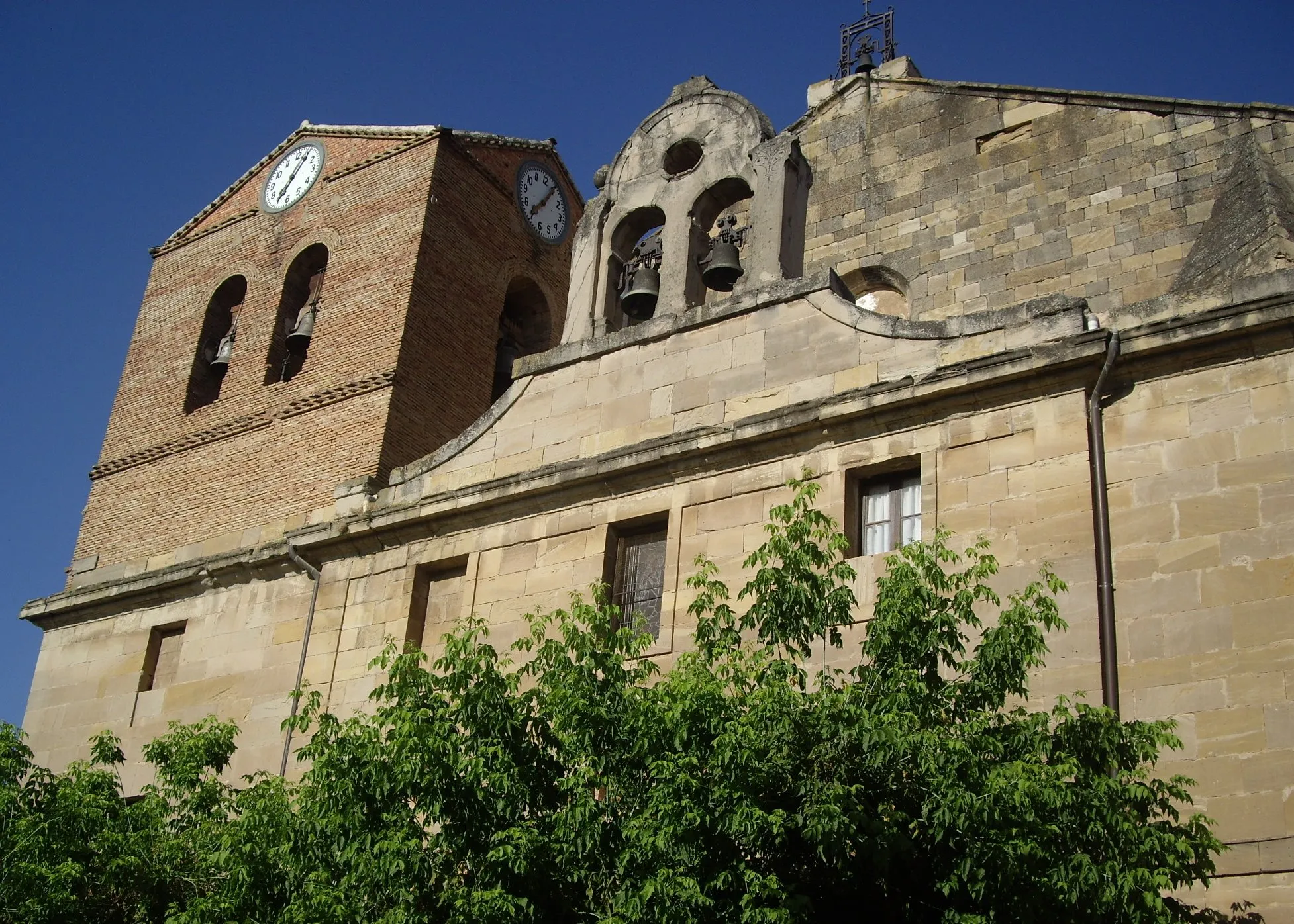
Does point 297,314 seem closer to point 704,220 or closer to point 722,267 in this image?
point 704,220

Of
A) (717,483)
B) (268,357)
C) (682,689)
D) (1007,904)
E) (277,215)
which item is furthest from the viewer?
(277,215)

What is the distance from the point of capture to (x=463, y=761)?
11.3 metres

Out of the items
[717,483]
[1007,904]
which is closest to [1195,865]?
[1007,904]

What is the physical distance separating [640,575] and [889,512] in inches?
91.7

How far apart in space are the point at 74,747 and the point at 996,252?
427 inches

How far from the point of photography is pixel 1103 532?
12.9 m

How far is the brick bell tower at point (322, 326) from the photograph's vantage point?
21.6m

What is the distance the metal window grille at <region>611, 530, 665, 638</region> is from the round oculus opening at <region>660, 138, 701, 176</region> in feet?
13.8

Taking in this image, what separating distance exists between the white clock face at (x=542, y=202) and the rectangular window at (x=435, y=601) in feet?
29.9

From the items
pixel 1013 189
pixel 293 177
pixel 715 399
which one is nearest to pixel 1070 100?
pixel 1013 189

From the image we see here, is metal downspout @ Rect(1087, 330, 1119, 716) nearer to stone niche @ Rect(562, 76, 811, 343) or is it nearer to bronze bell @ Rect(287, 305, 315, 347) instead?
stone niche @ Rect(562, 76, 811, 343)

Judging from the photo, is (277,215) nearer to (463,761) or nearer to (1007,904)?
(463,761)

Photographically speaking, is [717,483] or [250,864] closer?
[250,864]

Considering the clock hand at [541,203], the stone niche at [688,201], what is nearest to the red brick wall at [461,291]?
the clock hand at [541,203]
